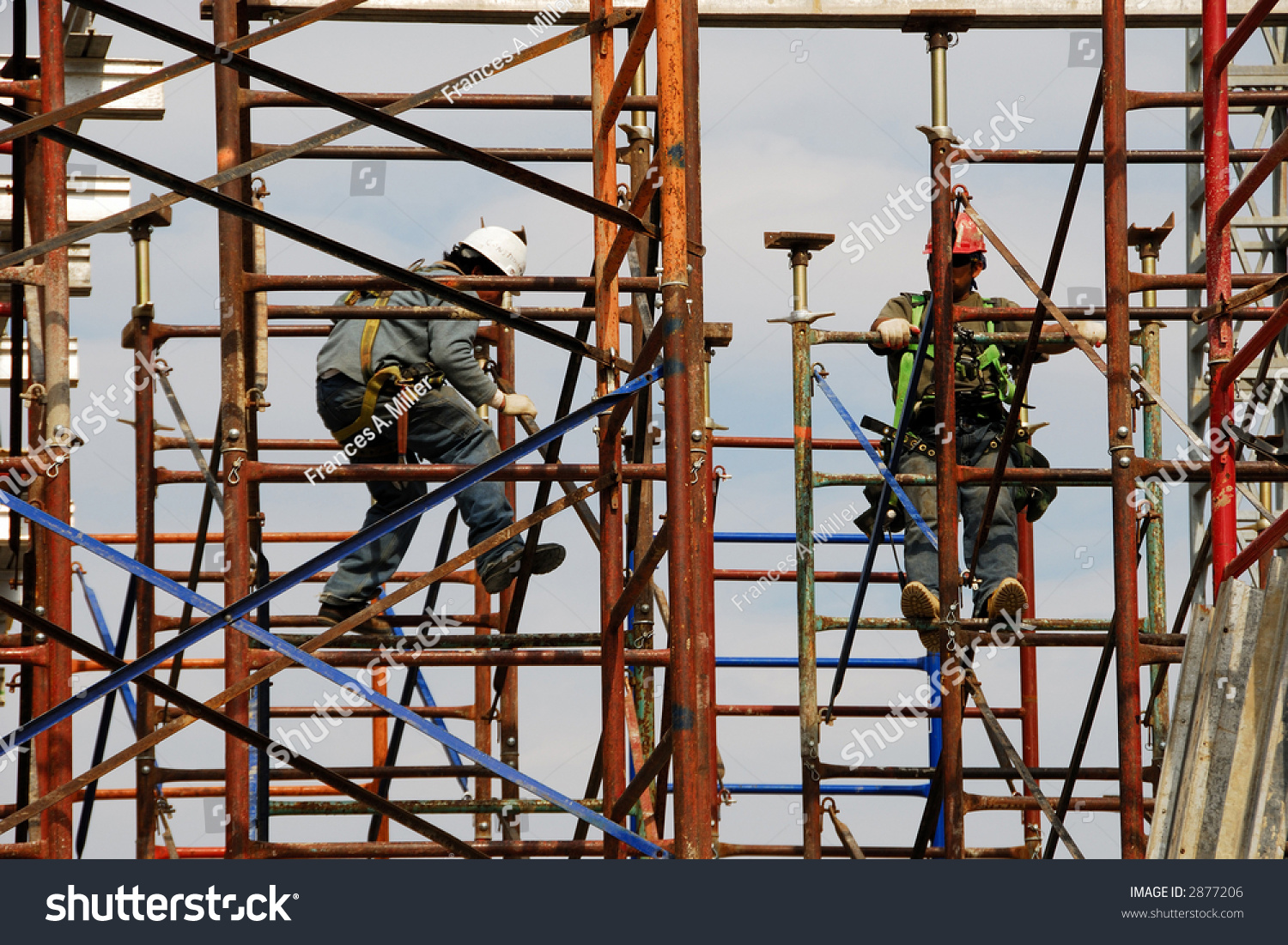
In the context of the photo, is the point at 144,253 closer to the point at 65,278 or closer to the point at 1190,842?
the point at 65,278

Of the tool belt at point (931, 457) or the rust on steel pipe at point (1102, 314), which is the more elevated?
the rust on steel pipe at point (1102, 314)

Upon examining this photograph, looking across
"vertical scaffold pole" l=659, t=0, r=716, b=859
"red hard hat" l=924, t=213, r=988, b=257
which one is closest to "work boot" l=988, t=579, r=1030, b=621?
"red hard hat" l=924, t=213, r=988, b=257

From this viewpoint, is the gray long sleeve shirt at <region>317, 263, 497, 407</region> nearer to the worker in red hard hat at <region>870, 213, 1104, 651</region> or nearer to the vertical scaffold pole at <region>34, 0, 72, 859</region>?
the vertical scaffold pole at <region>34, 0, 72, 859</region>

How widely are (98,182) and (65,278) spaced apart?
269cm

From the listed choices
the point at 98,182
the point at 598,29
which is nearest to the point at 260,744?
the point at 598,29

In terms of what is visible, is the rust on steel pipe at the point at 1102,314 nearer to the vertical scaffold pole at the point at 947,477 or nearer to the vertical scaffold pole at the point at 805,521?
the vertical scaffold pole at the point at 947,477

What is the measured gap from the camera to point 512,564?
8102mm

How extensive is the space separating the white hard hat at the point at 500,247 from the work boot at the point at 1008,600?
2.55 meters

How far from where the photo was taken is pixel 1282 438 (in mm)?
11211

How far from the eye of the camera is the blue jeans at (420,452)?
821 cm

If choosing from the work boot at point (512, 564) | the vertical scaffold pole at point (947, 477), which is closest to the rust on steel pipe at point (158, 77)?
the work boot at point (512, 564)

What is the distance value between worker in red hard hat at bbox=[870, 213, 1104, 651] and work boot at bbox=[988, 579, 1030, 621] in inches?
12.1

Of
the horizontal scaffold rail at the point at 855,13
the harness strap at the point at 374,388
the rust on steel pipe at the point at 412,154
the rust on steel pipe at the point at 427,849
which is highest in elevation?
the horizontal scaffold rail at the point at 855,13

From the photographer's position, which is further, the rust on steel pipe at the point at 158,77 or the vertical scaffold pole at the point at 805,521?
the vertical scaffold pole at the point at 805,521
